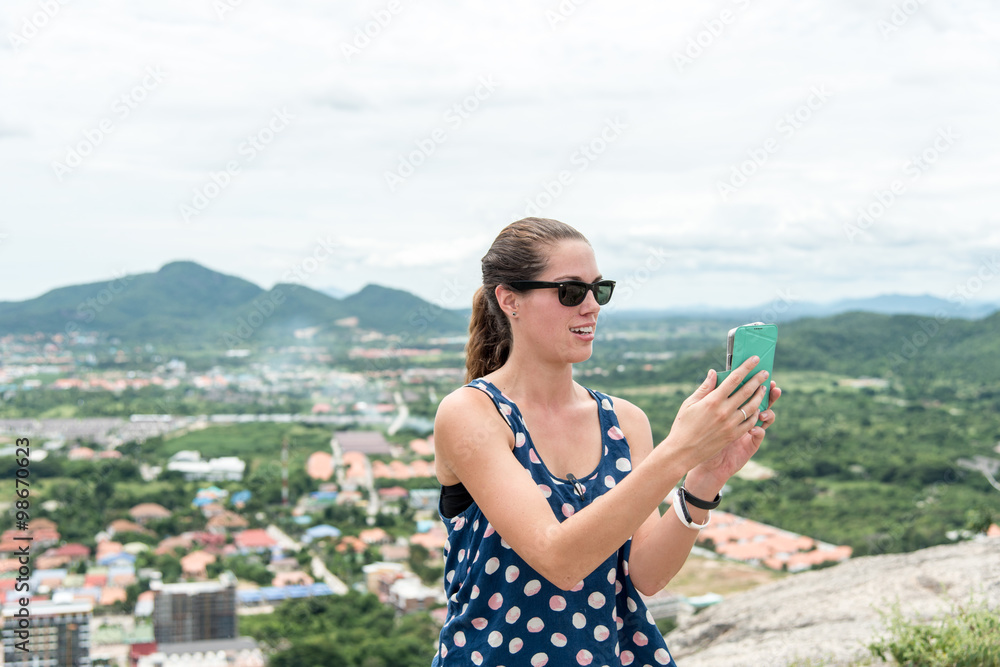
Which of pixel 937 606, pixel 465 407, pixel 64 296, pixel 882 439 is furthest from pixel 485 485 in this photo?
pixel 64 296

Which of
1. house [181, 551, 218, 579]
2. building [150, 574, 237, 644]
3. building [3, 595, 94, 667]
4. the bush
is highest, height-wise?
the bush

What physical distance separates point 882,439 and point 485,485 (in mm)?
38669

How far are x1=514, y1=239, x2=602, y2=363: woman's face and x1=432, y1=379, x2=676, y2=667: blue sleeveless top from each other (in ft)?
0.47

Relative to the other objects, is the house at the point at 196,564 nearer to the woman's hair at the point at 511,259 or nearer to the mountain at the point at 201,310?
the woman's hair at the point at 511,259

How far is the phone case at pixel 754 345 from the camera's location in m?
1.30

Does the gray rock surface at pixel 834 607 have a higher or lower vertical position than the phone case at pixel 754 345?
lower

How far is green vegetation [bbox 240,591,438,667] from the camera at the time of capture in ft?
54.2

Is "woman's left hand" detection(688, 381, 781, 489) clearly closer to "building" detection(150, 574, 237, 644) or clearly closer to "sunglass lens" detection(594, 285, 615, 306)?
"sunglass lens" detection(594, 285, 615, 306)

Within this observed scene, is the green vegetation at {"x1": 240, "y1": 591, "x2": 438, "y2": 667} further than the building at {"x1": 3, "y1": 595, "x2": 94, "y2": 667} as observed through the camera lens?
Yes

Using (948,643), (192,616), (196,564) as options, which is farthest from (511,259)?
(196,564)

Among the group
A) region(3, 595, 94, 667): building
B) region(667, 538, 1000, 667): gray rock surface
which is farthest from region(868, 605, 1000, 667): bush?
region(3, 595, 94, 667): building

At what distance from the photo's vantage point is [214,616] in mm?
18531

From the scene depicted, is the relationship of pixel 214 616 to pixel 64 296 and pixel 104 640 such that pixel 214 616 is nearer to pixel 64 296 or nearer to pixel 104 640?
pixel 104 640

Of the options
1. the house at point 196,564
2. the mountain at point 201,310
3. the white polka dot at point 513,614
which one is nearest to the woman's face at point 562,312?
the white polka dot at point 513,614
